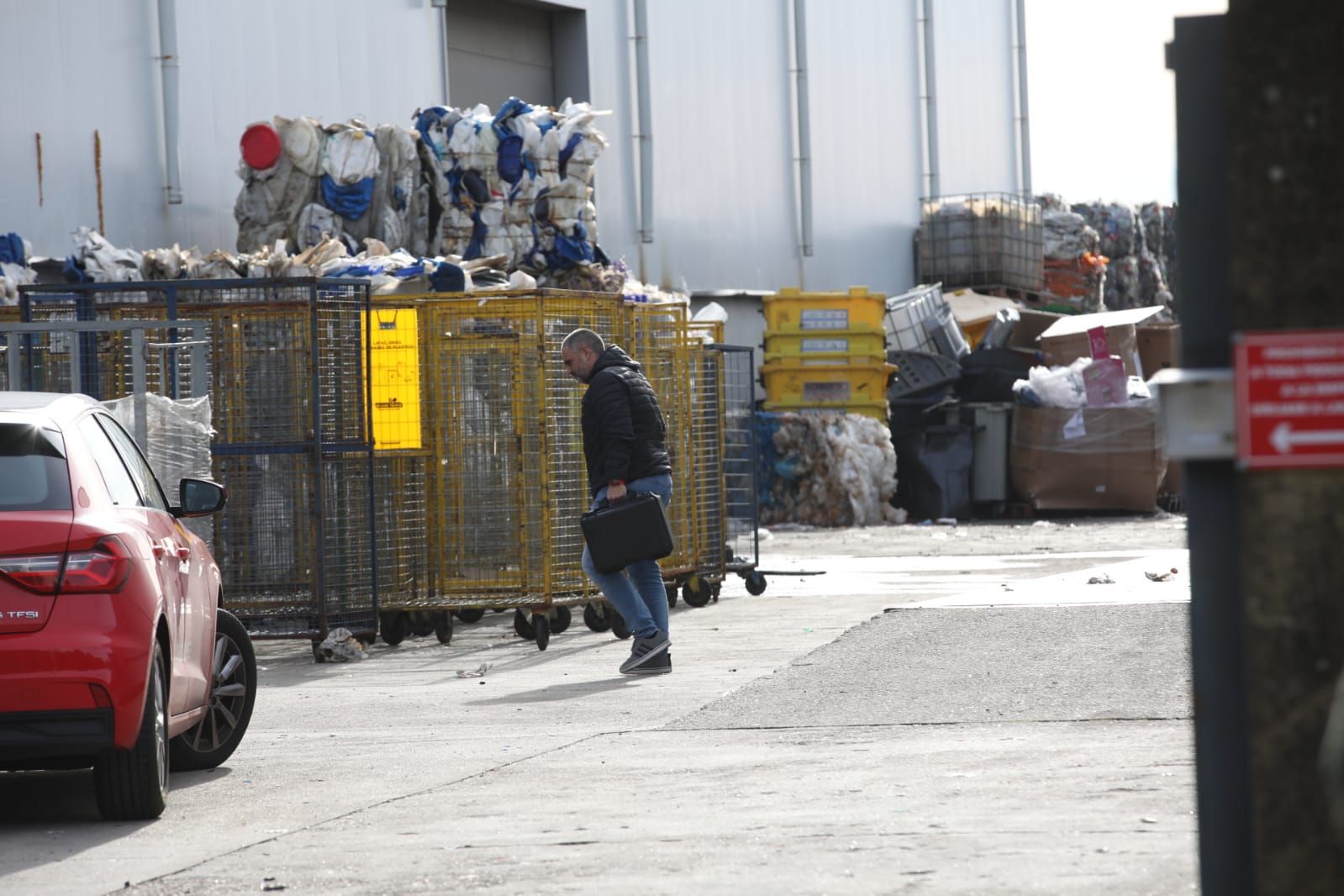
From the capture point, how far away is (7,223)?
703 inches

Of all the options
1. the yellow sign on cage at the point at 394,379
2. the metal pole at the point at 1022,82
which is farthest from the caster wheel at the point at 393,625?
the metal pole at the point at 1022,82

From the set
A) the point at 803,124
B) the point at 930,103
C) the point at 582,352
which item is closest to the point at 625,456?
the point at 582,352

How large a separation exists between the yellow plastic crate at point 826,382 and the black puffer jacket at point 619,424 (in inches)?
543

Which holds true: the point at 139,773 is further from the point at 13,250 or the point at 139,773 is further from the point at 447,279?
the point at 13,250

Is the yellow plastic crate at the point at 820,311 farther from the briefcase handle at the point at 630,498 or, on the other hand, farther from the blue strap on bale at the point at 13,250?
the briefcase handle at the point at 630,498

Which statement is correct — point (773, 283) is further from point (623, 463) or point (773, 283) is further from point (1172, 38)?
point (1172, 38)

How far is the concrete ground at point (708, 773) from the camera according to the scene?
19.6 ft

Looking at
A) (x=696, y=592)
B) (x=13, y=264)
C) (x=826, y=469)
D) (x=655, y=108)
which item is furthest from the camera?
(x=655, y=108)

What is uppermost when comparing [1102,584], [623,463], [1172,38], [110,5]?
[110,5]

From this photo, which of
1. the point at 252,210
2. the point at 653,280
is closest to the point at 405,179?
the point at 252,210

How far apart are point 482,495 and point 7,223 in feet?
21.6

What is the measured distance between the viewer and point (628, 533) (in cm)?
1148

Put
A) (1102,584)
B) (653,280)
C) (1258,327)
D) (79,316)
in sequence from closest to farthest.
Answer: (1258,327)
(79,316)
(1102,584)
(653,280)

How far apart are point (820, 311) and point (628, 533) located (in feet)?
48.7
